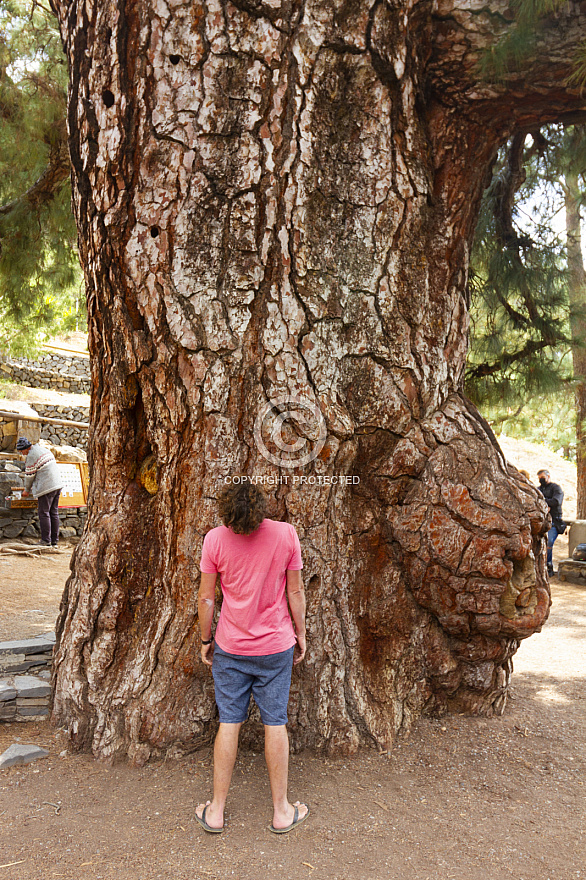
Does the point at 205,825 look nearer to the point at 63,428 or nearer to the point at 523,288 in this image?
the point at 523,288

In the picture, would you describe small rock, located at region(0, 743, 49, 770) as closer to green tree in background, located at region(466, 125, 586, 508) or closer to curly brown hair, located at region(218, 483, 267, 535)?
curly brown hair, located at region(218, 483, 267, 535)

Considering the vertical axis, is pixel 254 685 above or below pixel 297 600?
below

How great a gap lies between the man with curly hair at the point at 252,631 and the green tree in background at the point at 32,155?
4709 millimetres

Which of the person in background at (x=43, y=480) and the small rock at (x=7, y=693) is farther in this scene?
the person in background at (x=43, y=480)

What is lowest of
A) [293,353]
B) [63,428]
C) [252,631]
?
[252,631]

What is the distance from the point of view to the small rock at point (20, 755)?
300 cm

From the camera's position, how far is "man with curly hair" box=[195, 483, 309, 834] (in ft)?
8.22

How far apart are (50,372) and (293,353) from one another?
57.2 ft

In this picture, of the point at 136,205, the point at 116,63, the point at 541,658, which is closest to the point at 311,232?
the point at 136,205

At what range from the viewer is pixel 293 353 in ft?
9.71

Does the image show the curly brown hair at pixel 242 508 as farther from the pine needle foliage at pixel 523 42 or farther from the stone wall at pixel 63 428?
the stone wall at pixel 63 428

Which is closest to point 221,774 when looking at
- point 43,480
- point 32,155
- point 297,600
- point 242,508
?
point 297,600

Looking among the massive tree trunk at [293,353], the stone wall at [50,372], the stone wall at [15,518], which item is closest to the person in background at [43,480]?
the stone wall at [15,518]

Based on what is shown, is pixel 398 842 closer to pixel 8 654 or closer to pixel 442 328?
pixel 442 328
